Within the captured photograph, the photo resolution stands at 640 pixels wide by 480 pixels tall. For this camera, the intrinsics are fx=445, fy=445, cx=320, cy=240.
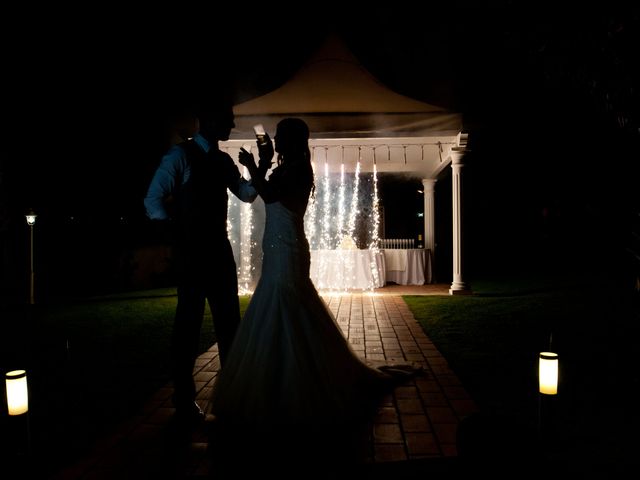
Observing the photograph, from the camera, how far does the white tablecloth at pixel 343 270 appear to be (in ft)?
31.8

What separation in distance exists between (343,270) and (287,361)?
289 inches

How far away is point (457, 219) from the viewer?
8648 millimetres

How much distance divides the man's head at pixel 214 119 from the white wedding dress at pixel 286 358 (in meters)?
0.53

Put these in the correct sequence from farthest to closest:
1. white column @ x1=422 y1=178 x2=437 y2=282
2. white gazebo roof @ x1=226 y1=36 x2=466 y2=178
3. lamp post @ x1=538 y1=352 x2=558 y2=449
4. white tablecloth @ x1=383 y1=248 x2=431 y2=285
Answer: white column @ x1=422 y1=178 x2=437 y2=282 → white tablecloth @ x1=383 y1=248 x2=431 y2=285 → white gazebo roof @ x1=226 y1=36 x2=466 y2=178 → lamp post @ x1=538 y1=352 x2=558 y2=449

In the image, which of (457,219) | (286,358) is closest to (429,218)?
(457,219)

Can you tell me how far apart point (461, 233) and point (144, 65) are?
21.4 ft

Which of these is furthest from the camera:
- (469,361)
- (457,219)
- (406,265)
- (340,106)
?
(406,265)

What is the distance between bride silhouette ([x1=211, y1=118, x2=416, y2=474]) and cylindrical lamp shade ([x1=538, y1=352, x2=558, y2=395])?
3.22 feet

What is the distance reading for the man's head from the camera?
101 inches

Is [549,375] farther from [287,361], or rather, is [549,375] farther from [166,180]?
[166,180]

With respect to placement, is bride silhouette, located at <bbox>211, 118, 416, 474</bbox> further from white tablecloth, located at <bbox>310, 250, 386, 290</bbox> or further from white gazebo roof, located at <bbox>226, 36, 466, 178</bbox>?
white tablecloth, located at <bbox>310, 250, 386, 290</bbox>

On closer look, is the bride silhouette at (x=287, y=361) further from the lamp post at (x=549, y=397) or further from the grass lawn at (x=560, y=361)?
the lamp post at (x=549, y=397)

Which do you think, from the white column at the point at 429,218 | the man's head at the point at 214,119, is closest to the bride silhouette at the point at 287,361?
the man's head at the point at 214,119

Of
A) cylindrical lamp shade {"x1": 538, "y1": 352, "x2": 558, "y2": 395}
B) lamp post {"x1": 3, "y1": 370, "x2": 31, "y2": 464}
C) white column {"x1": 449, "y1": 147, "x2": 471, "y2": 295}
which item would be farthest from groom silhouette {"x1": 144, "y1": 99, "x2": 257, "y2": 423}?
white column {"x1": 449, "y1": 147, "x2": 471, "y2": 295}
